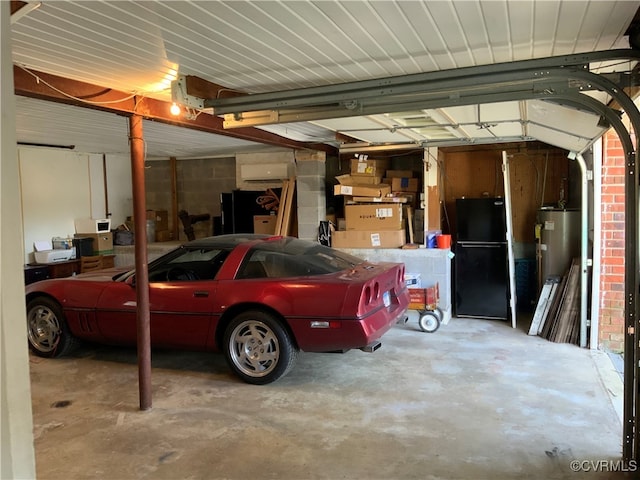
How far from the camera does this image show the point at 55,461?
10.6 ft

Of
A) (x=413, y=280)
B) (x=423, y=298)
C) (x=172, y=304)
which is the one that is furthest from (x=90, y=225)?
(x=423, y=298)

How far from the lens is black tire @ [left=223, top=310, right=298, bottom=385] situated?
4.32 metres

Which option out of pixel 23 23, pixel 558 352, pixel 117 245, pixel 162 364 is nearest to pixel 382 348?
pixel 558 352

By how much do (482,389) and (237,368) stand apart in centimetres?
216

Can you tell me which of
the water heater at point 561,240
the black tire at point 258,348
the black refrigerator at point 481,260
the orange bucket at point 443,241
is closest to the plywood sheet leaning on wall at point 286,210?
the orange bucket at point 443,241

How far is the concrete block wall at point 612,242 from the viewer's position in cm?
517

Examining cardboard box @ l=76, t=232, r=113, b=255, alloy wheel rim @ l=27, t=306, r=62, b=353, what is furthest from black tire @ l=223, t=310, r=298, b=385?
cardboard box @ l=76, t=232, r=113, b=255

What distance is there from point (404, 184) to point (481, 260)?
1537 millimetres

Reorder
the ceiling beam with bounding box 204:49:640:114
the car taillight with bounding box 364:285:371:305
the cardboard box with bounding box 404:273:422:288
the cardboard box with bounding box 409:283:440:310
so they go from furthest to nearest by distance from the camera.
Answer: the cardboard box with bounding box 404:273:422:288 < the cardboard box with bounding box 409:283:440:310 < the car taillight with bounding box 364:285:371:305 < the ceiling beam with bounding box 204:49:640:114

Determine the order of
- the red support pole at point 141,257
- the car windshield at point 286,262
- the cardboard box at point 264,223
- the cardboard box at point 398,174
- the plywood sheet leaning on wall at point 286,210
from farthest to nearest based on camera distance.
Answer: the cardboard box at point 264,223 < the plywood sheet leaning on wall at point 286,210 < the cardboard box at point 398,174 < the car windshield at point 286,262 < the red support pole at point 141,257

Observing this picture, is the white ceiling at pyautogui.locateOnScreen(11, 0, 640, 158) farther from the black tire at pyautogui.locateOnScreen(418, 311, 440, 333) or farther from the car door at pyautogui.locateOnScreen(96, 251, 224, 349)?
the black tire at pyautogui.locateOnScreen(418, 311, 440, 333)

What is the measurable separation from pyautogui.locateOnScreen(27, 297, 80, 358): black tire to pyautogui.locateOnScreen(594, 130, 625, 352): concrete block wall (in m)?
5.68

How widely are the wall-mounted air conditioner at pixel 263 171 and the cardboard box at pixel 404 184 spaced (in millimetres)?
1808

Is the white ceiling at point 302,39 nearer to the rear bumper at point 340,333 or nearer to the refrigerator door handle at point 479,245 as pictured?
the rear bumper at point 340,333
